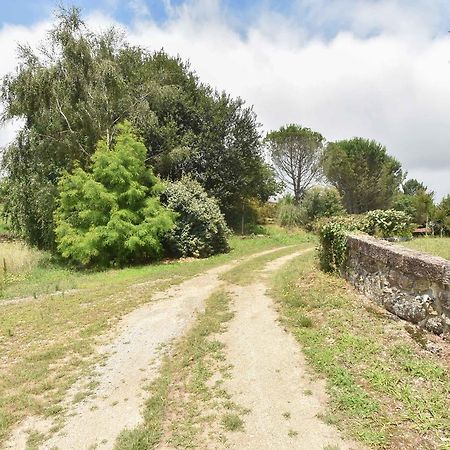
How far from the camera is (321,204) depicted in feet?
96.3

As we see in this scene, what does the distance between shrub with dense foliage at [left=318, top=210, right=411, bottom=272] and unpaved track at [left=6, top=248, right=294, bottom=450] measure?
3358 millimetres

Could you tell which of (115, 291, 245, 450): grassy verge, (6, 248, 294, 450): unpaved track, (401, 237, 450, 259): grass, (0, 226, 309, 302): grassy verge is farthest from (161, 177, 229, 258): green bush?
(115, 291, 245, 450): grassy verge

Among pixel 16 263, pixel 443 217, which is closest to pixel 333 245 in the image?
pixel 16 263

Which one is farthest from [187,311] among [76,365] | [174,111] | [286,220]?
[286,220]

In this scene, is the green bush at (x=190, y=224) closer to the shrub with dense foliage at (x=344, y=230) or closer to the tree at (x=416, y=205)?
the shrub with dense foliage at (x=344, y=230)

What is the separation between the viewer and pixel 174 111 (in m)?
22.4

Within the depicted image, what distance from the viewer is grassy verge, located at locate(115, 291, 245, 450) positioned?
364 cm

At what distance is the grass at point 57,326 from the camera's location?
4.73 meters

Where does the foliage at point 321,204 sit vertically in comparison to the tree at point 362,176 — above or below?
below

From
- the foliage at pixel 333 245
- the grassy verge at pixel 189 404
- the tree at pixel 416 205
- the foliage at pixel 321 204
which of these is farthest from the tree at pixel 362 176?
the grassy verge at pixel 189 404

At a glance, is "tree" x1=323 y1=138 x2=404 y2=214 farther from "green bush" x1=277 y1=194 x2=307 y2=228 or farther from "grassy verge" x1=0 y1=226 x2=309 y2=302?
"grassy verge" x1=0 y1=226 x2=309 y2=302

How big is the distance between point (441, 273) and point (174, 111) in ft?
66.3

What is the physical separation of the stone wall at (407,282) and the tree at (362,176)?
32081mm

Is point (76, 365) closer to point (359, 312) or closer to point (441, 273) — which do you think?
point (359, 312)
